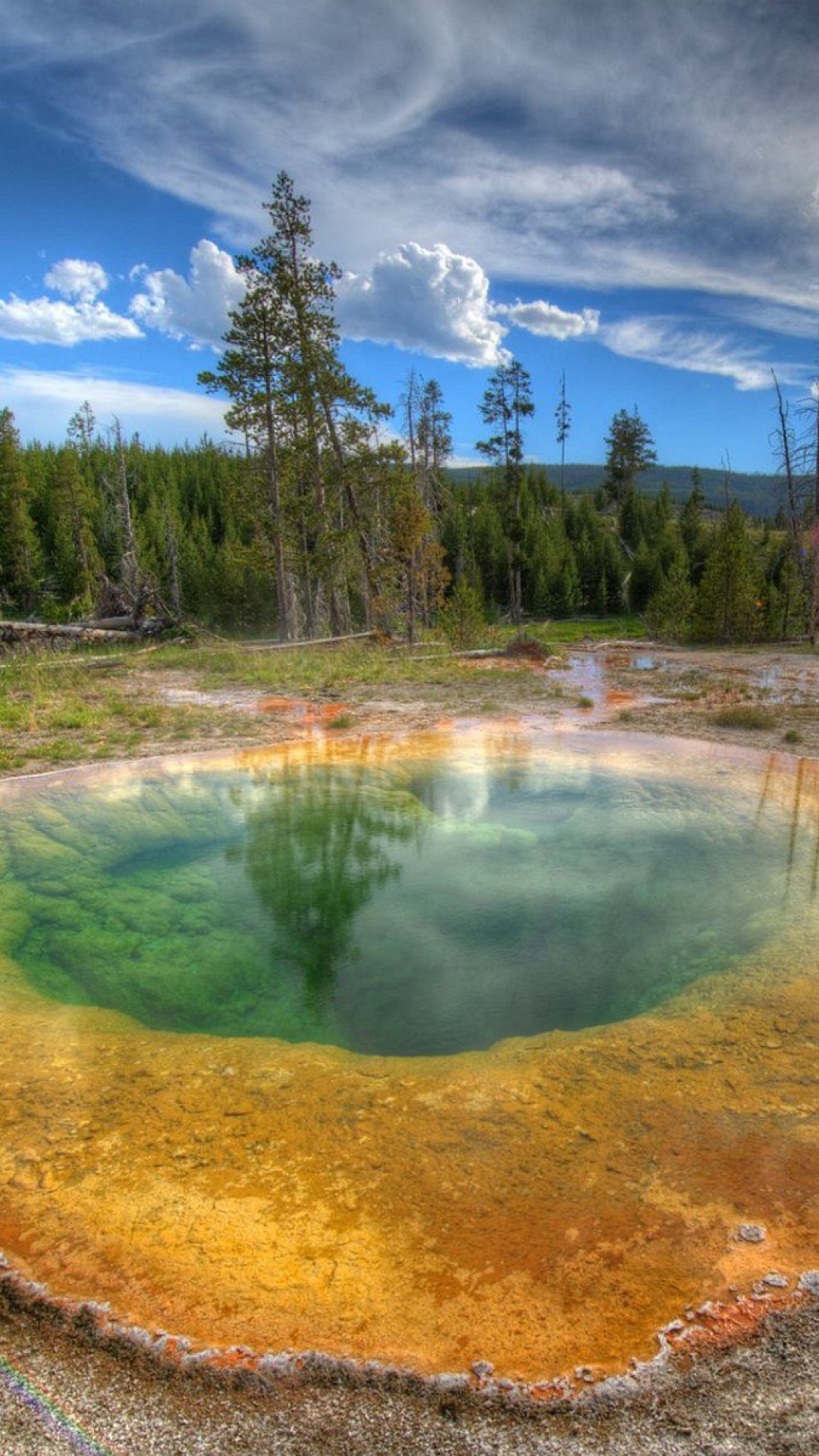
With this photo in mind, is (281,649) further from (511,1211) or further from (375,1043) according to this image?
(511,1211)

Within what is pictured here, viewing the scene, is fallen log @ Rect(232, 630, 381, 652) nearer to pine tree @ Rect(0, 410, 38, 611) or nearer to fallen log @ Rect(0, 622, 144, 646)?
fallen log @ Rect(0, 622, 144, 646)

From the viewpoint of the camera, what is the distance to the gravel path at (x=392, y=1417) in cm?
211

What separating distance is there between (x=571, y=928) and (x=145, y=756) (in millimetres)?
6159

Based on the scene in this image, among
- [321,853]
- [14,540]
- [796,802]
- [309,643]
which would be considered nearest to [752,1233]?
[321,853]

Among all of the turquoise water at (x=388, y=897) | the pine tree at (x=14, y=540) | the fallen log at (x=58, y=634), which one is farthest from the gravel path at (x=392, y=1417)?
the pine tree at (x=14, y=540)

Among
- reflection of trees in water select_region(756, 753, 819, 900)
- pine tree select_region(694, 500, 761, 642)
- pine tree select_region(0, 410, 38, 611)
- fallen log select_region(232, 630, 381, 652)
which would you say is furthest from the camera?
pine tree select_region(0, 410, 38, 611)

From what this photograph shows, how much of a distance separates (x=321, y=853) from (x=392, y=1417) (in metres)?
5.13

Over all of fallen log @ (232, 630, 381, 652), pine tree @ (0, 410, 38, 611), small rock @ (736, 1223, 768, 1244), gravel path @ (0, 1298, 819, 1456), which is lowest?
small rock @ (736, 1223, 768, 1244)

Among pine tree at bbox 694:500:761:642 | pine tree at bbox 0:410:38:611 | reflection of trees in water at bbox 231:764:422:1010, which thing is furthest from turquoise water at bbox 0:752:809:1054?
pine tree at bbox 0:410:38:611

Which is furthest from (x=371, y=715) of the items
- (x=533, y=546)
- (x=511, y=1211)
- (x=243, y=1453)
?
(x=533, y=546)

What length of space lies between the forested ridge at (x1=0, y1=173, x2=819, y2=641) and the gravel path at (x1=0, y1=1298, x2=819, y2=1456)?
66.5 ft

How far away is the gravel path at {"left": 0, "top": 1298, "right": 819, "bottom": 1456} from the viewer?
2113 mm

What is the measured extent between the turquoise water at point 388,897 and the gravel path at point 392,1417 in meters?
2.09

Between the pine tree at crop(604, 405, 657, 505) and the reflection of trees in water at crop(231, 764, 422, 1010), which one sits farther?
the pine tree at crop(604, 405, 657, 505)
